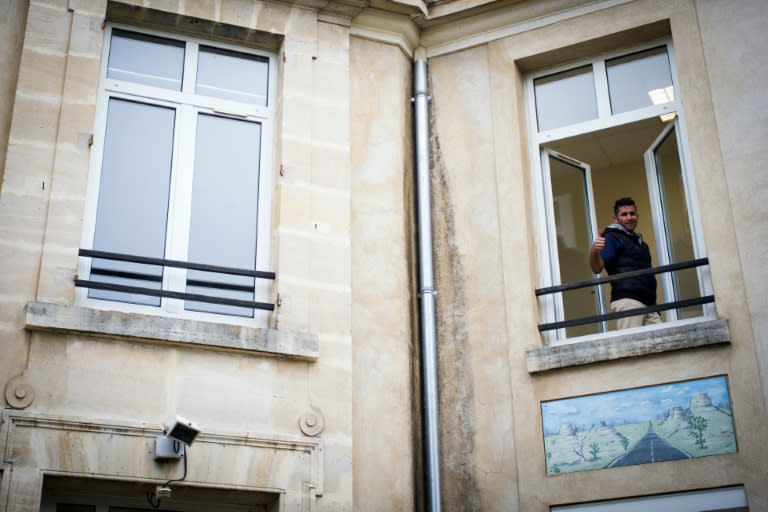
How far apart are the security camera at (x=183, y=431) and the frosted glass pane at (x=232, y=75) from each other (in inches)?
108

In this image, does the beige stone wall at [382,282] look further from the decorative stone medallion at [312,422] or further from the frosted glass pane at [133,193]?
the frosted glass pane at [133,193]

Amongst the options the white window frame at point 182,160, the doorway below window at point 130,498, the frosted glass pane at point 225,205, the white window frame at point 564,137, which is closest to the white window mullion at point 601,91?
the white window frame at point 564,137

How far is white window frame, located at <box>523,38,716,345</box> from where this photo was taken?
8.48 meters

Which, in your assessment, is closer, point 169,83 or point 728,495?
point 728,495

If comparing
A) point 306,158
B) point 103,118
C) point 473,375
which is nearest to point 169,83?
point 103,118

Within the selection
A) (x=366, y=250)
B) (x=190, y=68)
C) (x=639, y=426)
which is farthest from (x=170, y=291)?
(x=639, y=426)

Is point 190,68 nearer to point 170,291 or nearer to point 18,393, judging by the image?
point 170,291

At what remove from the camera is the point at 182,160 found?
8406 millimetres

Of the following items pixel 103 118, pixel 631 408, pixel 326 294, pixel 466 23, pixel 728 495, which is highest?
pixel 466 23

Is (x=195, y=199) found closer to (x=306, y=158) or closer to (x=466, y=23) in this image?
(x=306, y=158)

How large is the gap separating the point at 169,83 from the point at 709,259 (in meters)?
4.01

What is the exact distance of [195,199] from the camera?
834 centimetres

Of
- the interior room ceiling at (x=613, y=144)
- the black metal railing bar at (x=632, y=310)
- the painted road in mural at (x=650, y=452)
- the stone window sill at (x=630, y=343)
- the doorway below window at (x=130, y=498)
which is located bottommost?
the doorway below window at (x=130, y=498)

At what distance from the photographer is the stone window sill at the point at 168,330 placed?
287 inches
